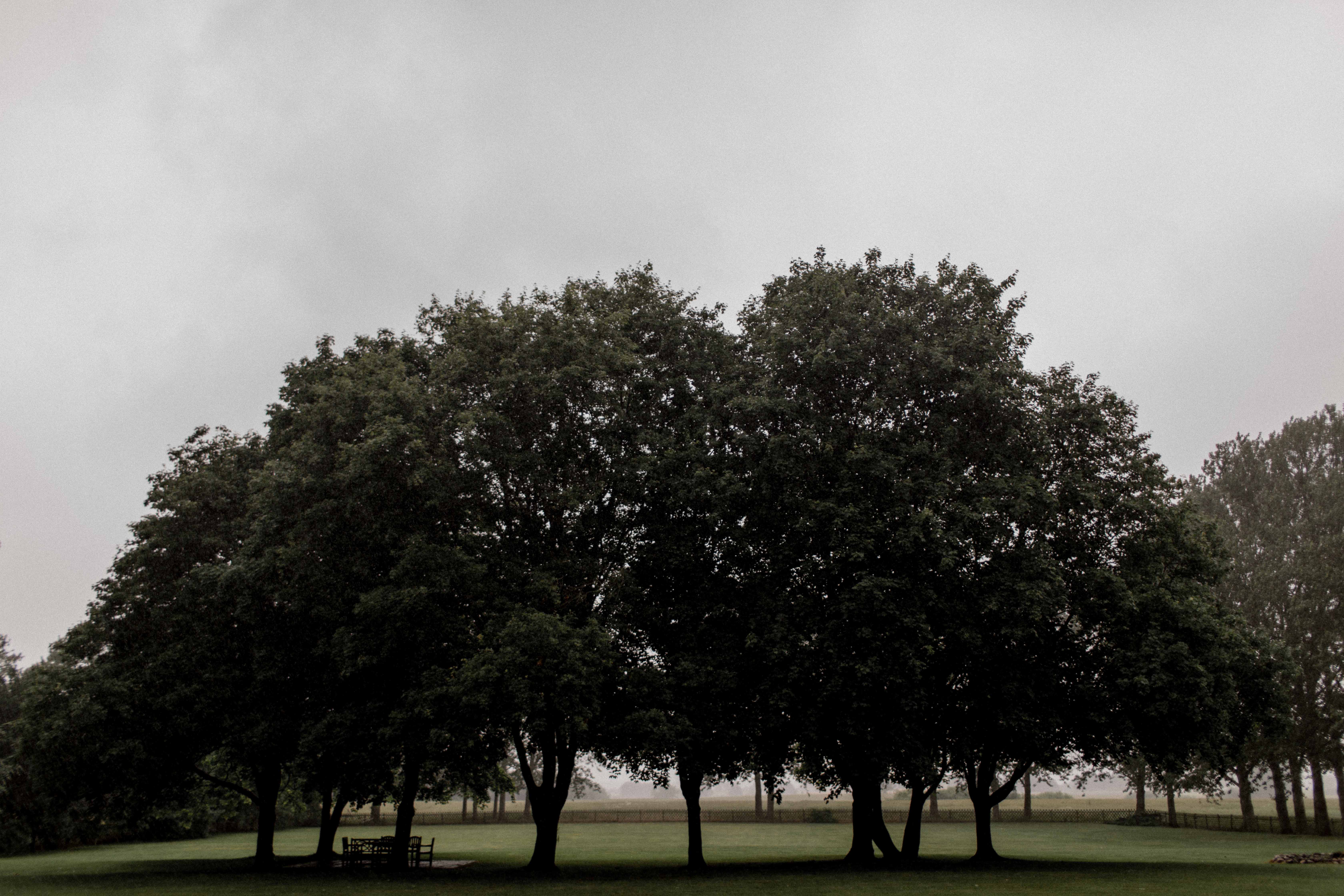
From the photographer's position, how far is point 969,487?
2898 cm

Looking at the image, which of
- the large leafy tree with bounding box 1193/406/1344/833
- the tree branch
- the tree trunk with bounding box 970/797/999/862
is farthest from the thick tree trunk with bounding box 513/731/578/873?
the large leafy tree with bounding box 1193/406/1344/833

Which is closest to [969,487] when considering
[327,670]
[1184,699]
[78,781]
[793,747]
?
[1184,699]

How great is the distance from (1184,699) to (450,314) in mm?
29949

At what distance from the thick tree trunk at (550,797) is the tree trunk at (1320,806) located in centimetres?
4635

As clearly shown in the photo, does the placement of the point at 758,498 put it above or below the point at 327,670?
above

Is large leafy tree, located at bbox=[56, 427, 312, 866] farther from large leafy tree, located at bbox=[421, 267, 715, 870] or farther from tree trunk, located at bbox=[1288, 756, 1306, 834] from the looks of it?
tree trunk, located at bbox=[1288, 756, 1306, 834]

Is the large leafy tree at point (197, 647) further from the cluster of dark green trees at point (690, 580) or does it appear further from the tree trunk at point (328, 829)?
the tree trunk at point (328, 829)

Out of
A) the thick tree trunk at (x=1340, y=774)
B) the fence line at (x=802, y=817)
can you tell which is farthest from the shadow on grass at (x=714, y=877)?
the fence line at (x=802, y=817)

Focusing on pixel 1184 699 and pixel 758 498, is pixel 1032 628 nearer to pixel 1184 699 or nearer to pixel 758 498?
pixel 1184 699

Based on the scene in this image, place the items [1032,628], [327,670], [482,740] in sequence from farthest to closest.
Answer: [327,670], [482,740], [1032,628]

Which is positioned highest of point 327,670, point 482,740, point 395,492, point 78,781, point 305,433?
point 305,433

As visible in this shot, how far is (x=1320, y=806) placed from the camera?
51375 millimetres

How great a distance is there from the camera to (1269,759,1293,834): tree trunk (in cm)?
5216

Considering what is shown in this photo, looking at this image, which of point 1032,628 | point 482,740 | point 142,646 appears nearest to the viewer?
point 1032,628
